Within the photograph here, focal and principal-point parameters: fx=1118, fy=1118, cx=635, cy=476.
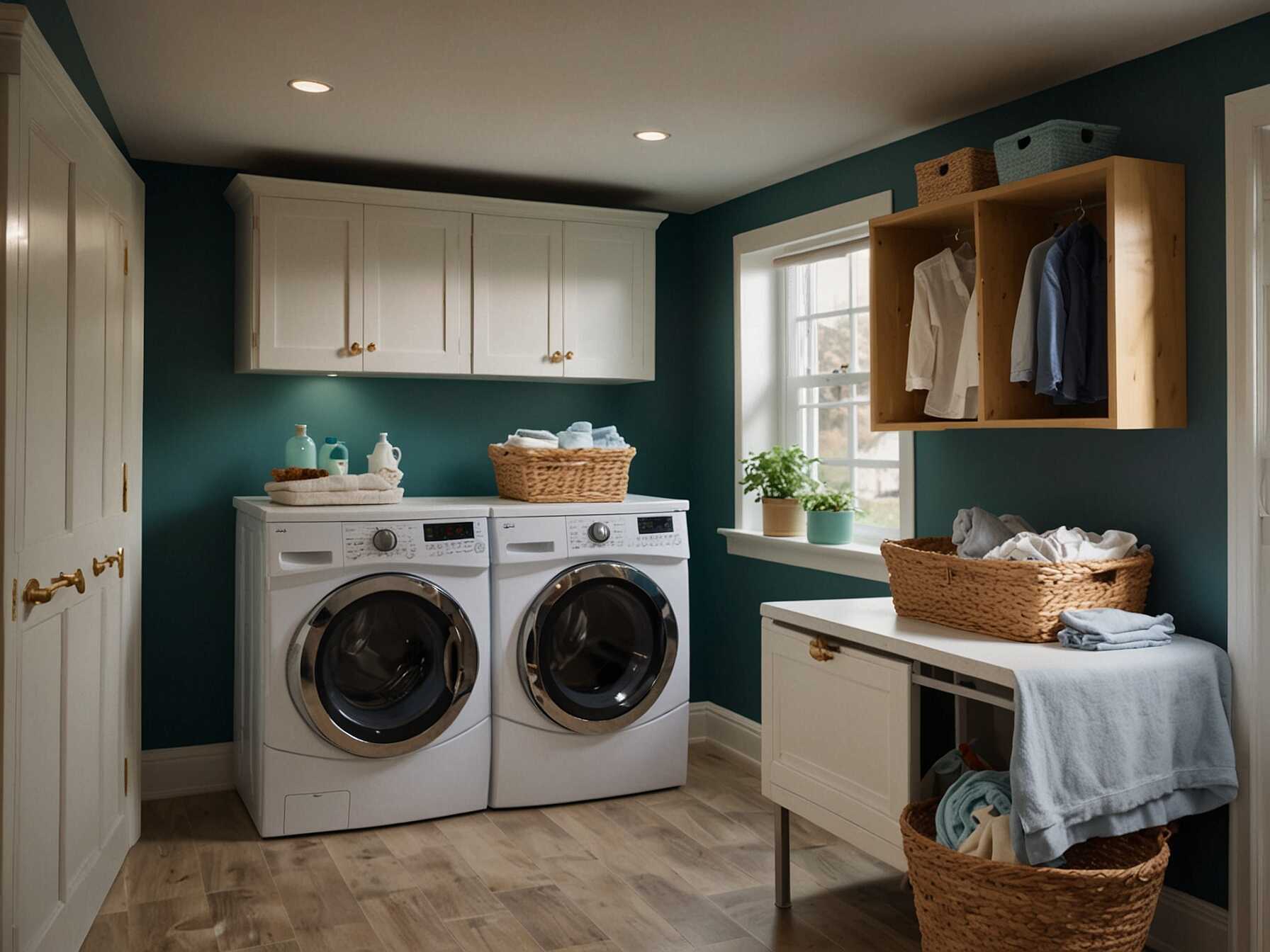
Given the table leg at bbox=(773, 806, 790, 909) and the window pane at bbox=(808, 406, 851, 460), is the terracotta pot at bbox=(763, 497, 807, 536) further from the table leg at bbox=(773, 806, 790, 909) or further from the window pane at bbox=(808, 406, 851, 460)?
the table leg at bbox=(773, 806, 790, 909)

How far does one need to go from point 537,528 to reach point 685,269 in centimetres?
159

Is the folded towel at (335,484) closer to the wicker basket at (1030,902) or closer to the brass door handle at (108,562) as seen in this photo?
the brass door handle at (108,562)

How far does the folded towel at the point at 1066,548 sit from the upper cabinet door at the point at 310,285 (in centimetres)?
235

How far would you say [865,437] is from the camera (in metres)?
4.07

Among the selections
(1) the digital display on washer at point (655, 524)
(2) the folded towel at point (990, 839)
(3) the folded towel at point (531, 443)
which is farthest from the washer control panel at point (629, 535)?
(2) the folded towel at point (990, 839)

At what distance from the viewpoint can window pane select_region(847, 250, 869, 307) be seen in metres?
4.04

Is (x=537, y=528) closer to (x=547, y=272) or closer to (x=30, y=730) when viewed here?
(x=547, y=272)

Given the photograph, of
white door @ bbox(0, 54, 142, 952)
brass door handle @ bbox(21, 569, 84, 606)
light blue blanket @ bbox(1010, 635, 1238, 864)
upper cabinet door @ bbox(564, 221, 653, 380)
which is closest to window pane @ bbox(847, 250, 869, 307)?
upper cabinet door @ bbox(564, 221, 653, 380)

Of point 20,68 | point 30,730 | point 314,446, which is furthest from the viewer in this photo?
point 314,446

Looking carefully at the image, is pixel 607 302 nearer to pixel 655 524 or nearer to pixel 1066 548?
pixel 655 524

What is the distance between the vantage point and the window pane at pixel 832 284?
4.16m

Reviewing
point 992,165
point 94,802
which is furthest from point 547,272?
point 94,802

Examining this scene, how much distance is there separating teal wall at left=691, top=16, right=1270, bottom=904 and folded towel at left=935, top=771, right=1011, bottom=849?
659 millimetres

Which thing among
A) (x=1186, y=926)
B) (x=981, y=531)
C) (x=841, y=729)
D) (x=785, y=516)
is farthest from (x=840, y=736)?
(x=785, y=516)
